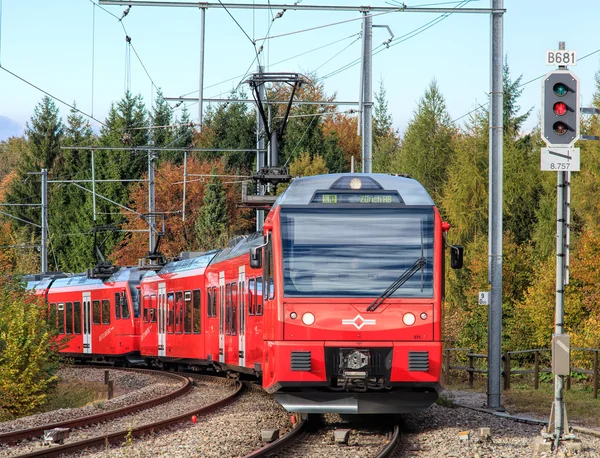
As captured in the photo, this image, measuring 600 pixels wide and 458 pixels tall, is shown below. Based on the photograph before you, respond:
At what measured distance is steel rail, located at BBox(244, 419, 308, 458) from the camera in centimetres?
1223

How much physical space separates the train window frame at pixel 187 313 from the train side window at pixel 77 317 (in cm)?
1163

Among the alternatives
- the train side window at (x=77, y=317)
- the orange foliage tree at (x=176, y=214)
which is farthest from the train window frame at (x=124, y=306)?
the orange foliage tree at (x=176, y=214)

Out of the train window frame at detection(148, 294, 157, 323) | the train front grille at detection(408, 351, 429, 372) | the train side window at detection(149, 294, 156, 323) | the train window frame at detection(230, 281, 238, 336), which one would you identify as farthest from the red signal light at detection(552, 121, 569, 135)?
the train side window at detection(149, 294, 156, 323)

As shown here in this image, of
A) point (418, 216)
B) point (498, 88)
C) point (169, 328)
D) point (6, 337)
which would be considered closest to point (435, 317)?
point (418, 216)

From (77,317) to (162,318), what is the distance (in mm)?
8971

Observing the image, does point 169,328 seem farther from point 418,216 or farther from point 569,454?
point 569,454

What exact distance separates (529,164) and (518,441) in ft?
139

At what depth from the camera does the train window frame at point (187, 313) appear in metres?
28.1

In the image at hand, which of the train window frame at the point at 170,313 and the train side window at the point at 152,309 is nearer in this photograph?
the train window frame at the point at 170,313

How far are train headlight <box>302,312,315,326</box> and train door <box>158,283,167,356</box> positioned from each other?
1750 cm

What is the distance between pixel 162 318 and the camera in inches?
1246

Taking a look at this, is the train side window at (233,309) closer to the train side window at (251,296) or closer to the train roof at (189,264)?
the train side window at (251,296)

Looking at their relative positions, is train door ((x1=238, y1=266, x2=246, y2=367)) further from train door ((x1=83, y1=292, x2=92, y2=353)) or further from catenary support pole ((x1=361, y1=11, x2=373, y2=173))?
train door ((x1=83, y1=292, x2=92, y2=353))

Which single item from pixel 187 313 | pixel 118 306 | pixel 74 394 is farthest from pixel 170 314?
pixel 118 306
